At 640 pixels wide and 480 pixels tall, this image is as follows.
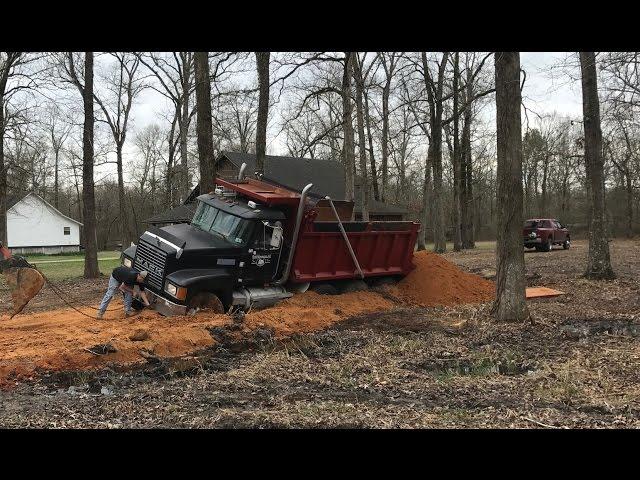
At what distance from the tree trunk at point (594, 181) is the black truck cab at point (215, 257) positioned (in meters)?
9.22

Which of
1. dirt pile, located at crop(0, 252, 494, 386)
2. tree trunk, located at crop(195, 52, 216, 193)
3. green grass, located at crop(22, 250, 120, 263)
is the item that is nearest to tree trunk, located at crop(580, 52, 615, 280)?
dirt pile, located at crop(0, 252, 494, 386)

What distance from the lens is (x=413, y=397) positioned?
19.9 feet

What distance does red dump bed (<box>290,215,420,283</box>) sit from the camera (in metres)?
13.0

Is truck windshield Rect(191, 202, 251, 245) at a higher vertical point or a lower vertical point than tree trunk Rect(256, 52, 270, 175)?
lower

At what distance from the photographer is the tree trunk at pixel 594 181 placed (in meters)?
16.1

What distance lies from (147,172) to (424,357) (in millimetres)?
65150

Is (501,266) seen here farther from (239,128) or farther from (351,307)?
(239,128)

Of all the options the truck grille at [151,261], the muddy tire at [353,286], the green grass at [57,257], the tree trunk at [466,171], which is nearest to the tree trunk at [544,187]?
the tree trunk at [466,171]

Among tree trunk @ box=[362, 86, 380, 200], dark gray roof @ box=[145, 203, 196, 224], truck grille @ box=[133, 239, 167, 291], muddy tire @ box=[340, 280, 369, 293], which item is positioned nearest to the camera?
truck grille @ box=[133, 239, 167, 291]

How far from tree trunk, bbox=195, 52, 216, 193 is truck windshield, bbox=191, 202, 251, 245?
4.97m

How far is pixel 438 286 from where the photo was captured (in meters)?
15.0

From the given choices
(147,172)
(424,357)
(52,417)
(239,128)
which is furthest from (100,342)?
(147,172)

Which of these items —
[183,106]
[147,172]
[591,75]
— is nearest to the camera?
[591,75]

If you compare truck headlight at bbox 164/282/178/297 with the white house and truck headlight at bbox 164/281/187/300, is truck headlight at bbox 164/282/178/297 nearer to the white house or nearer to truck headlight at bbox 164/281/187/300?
truck headlight at bbox 164/281/187/300
